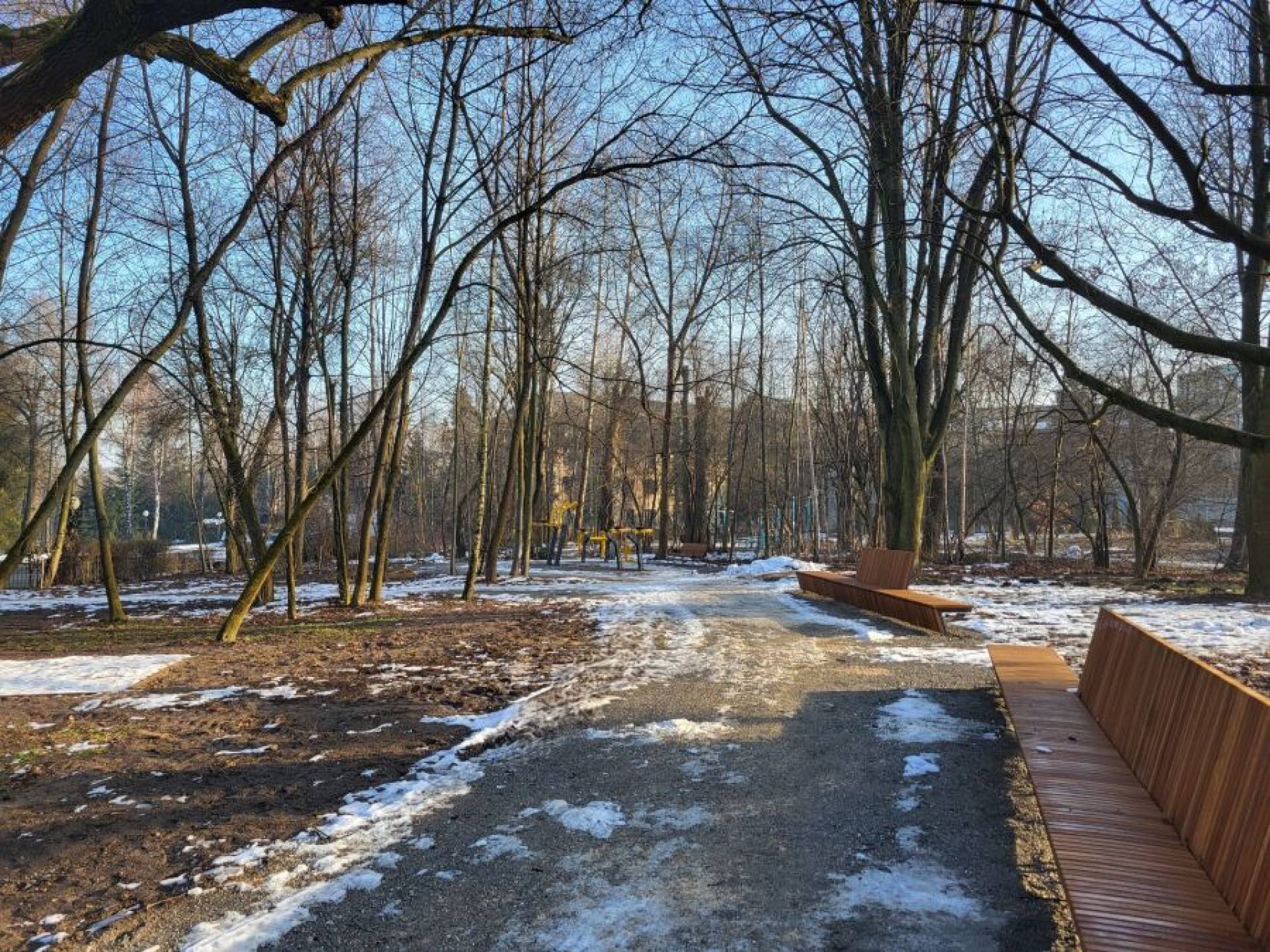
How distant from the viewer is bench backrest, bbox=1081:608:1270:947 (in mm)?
2393

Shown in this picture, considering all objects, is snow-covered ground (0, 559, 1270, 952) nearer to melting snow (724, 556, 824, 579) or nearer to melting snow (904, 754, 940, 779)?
melting snow (904, 754, 940, 779)

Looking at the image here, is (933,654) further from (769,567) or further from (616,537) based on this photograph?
(616,537)

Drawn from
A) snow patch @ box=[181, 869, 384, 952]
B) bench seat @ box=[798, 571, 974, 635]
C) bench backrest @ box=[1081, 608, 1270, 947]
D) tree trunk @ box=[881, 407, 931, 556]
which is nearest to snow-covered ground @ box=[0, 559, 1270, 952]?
snow patch @ box=[181, 869, 384, 952]

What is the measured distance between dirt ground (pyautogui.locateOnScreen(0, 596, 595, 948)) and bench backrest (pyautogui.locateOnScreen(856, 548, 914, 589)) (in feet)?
13.2

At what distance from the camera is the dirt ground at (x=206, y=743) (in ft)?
11.8

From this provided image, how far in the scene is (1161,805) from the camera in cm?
335

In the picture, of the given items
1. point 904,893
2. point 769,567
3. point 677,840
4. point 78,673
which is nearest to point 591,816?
point 677,840

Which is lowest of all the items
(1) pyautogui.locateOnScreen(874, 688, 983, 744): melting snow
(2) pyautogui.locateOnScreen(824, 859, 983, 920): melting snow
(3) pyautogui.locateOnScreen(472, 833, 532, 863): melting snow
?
(3) pyautogui.locateOnScreen(472, 833, 532, 863): melting snow

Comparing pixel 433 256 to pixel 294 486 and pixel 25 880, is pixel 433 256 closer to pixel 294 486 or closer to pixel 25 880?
pixel 294 486

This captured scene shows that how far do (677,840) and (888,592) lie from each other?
746cm

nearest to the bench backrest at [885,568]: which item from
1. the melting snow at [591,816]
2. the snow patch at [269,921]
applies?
the melting snow at [591,816]

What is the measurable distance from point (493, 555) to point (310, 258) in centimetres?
741

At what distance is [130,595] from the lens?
17.9m

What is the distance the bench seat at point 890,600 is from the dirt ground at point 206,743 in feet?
11.9
